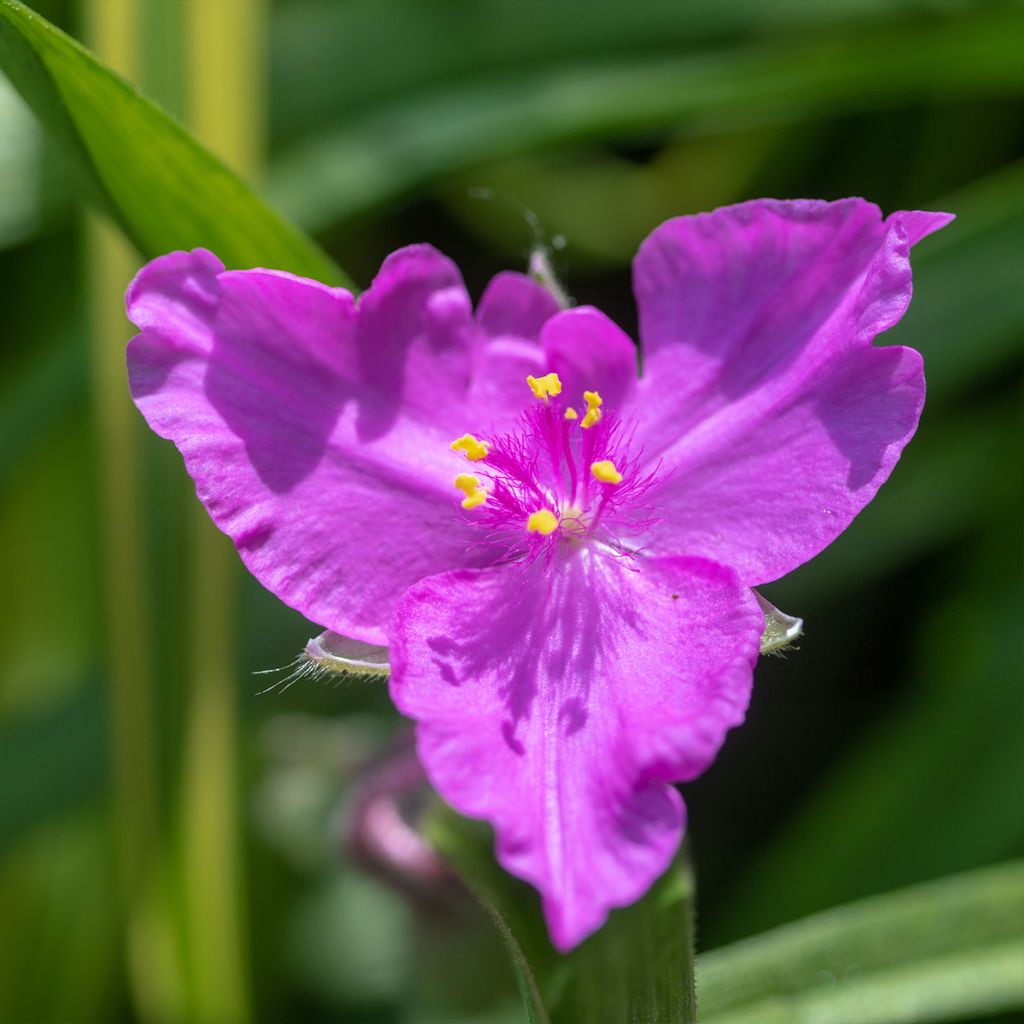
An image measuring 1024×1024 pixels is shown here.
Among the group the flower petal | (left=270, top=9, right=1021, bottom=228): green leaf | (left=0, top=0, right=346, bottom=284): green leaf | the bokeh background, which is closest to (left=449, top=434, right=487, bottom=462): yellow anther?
the flower petal

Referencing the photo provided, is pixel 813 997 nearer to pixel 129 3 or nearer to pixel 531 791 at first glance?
pixel 531 791

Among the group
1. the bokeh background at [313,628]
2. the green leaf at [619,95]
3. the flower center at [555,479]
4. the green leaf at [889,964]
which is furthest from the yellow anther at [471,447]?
the green leaf at [619,95]

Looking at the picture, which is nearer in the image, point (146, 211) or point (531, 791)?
point (531, 791)

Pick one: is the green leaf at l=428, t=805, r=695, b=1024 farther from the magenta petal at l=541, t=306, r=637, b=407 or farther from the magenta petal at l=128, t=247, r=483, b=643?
the magenta petal at l=541, t=306, r=637, b=407

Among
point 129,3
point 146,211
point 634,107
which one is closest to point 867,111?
point 634,107

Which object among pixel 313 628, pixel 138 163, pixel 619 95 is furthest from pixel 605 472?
pixel 619 95

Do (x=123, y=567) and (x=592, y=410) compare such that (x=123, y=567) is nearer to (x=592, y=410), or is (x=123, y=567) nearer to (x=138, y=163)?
(x=138, y=163)

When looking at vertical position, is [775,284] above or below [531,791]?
above
